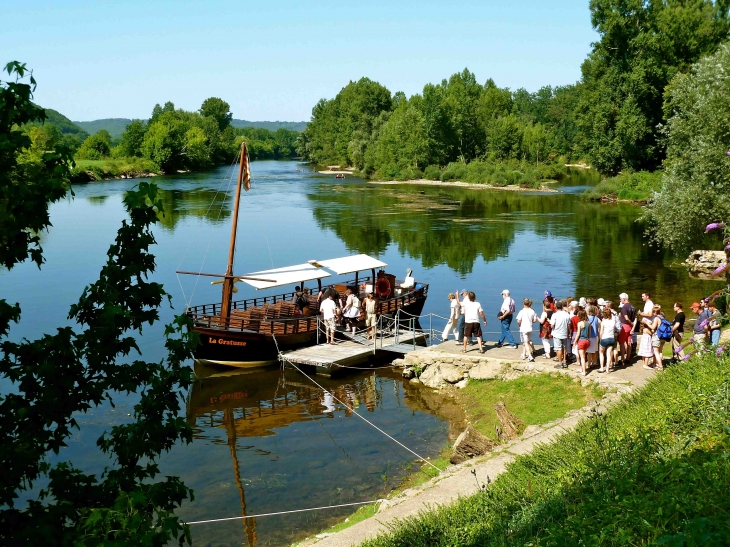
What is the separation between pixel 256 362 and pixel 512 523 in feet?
53.9

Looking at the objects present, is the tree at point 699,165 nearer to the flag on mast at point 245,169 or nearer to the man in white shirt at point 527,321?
the man in white shirt at point 527,321

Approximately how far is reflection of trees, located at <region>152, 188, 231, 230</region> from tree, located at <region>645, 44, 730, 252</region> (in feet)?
115

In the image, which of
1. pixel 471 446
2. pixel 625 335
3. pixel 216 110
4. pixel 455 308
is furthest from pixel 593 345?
pixel 216 110

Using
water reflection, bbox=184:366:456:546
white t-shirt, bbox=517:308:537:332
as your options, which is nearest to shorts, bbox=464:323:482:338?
white t-shirt, bbox=517:308:537:332

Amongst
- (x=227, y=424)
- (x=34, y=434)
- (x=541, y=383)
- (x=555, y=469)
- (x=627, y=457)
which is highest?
(x=34, y=434)

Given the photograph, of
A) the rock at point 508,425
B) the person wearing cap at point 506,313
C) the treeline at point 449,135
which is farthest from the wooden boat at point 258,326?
the treeline at point 449,135

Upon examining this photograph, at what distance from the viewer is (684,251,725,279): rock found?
36.2 metres

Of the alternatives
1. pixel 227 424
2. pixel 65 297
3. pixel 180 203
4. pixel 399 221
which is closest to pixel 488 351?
pixel 227 424

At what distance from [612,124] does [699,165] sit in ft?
140

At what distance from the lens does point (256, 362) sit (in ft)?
78.3

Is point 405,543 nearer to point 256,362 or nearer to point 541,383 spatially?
point 541,383

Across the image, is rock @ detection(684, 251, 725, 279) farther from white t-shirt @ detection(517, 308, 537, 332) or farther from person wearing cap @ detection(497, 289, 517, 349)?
white t-shirt @ detection(517, 308, 537, 332)

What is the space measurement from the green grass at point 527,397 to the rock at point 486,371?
146 mm

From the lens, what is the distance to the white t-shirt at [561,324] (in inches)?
706
